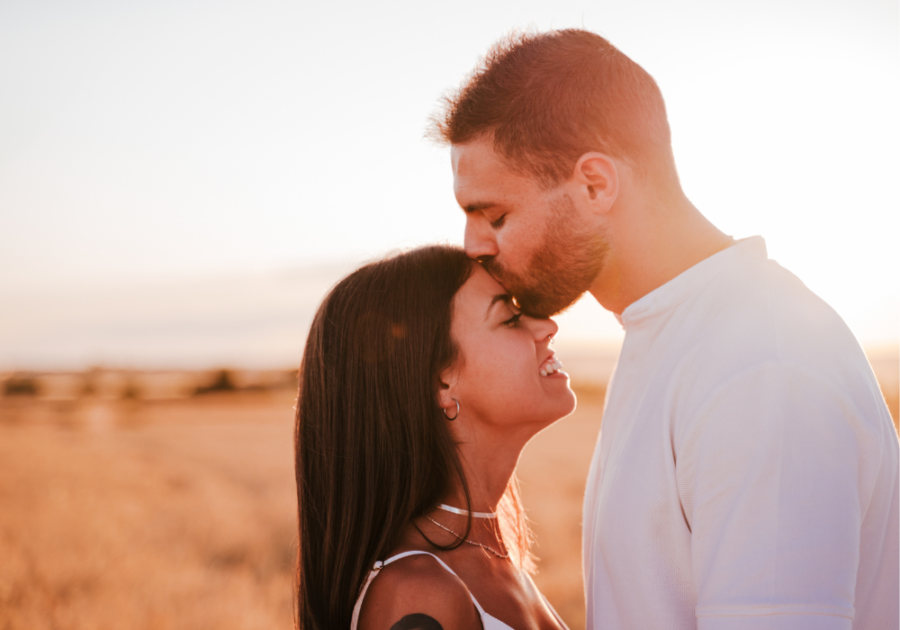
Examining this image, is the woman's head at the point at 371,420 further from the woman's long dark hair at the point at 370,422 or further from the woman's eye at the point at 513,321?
the woman's eye at the point at 513,321

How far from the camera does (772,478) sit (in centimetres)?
178

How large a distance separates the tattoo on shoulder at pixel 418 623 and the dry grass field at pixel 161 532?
5.07 metres

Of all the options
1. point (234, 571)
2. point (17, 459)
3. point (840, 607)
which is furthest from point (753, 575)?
point (17, 459)

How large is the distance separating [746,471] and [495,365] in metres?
1.25

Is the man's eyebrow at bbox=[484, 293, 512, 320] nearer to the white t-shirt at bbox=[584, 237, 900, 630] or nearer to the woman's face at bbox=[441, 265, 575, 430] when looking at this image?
the woman's face at bbox=[441, 265, 575, 430]

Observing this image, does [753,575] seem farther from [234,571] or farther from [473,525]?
[234,571]

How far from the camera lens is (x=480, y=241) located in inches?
121

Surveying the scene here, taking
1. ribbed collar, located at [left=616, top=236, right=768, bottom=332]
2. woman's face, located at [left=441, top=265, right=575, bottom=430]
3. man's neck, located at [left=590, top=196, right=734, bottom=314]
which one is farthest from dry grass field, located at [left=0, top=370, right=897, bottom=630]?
ribbed collar, located at [left=616, top=236, right=768, bottom=332]

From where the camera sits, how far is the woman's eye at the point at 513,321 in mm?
2949

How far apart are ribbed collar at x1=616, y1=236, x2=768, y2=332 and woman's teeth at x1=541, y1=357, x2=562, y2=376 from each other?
655 mm

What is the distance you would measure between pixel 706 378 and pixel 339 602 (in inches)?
66.6

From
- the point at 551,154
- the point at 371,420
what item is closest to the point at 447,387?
the point at 371,420

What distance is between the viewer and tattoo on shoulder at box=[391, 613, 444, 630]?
2.19m

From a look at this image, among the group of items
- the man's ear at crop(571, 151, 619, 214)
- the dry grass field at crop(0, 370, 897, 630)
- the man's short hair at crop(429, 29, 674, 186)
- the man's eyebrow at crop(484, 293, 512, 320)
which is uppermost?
the man's short hair at crop(429, 29, 674, 186)
